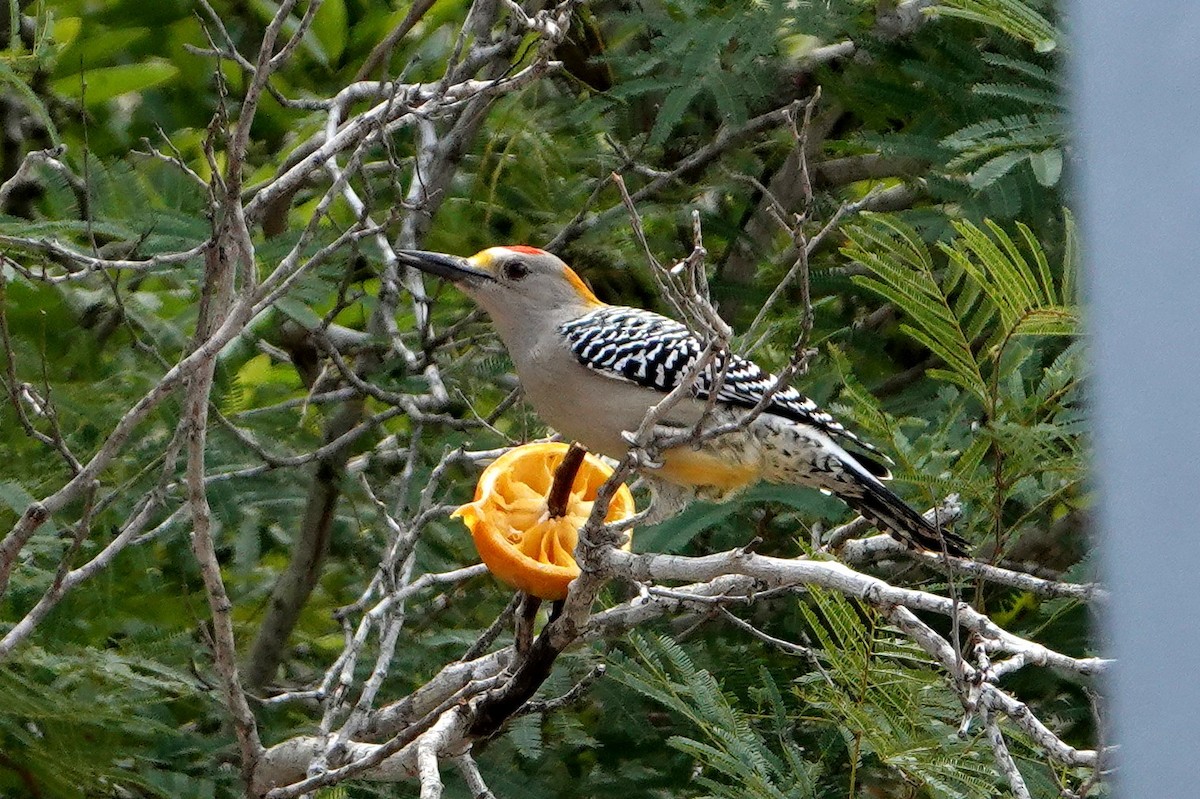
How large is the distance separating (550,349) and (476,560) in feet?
3.32

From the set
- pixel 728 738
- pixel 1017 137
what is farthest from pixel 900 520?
pixel 1017 137

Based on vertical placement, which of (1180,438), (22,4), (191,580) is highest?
(1180,438)

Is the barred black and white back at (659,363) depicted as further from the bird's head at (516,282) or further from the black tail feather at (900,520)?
the black tail feather at (900,520)

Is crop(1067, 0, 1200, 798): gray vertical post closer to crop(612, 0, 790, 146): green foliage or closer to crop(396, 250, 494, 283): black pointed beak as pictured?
crop(396, 250, 494, 283): black pointed beak

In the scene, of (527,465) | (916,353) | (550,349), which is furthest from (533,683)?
(916,353)

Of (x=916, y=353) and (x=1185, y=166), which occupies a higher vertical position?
(x=1185, y=166)

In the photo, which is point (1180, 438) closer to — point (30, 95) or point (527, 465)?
point (527, 465)

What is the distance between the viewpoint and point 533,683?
3.78m

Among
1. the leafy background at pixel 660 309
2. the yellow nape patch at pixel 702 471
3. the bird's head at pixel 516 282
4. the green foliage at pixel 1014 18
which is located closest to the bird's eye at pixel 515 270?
the bird's head at pixel 516 282

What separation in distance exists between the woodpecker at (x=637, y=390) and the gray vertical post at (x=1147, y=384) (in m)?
3.61

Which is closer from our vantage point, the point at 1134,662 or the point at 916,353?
the point at 1134,662

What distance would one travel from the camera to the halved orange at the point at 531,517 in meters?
3.82

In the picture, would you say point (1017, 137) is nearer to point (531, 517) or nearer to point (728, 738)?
point (531, 517)

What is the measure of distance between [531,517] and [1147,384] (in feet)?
11.5
